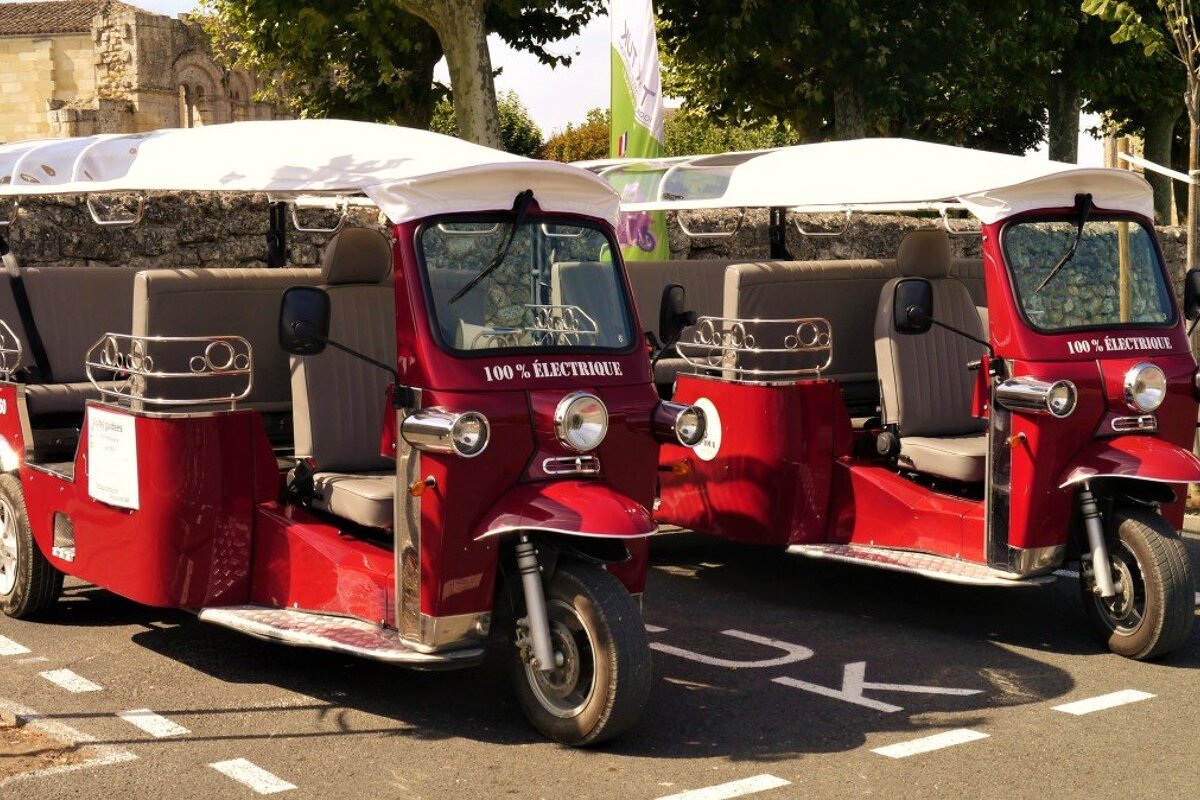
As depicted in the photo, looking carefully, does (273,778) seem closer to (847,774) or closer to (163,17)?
(847,774)

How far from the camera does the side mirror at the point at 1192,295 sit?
26.1 ft

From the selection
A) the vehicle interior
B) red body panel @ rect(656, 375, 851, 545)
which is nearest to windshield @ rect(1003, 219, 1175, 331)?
the vehicle interior

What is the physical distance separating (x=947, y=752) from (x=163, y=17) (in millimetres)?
46236

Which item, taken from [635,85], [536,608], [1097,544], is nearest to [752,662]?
[1097,544]

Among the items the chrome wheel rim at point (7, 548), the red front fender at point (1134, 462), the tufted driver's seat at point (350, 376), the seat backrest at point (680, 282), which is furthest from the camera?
the seat backrest at point (680, 282)

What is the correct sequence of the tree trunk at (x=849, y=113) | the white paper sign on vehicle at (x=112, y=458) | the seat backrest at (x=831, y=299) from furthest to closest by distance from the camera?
the tree trunk at (x=849, y=113) < the seat backrest at (x=831, y=299) < the white paper sign on vehicle at (x=112, y=458)

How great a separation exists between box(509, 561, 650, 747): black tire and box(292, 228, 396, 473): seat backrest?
5.32ft

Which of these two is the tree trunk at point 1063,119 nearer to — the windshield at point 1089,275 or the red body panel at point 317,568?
the windshield at point 1089,275

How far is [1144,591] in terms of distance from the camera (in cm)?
719

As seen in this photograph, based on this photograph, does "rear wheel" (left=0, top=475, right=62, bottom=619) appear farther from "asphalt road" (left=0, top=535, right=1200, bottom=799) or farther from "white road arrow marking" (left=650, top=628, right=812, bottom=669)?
"white road arrow marking" (left=650, top=628, right=812, bottom=669)

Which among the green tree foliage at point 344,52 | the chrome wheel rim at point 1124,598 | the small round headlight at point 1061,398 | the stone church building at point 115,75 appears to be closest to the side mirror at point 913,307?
the small round headlight at point 1061,398

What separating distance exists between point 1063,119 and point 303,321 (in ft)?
79.1

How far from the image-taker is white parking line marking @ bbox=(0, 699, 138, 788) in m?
5.68

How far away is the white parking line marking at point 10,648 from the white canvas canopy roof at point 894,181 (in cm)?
388
